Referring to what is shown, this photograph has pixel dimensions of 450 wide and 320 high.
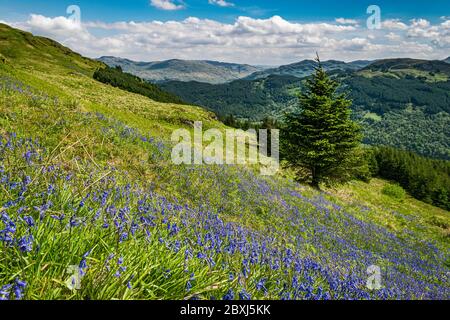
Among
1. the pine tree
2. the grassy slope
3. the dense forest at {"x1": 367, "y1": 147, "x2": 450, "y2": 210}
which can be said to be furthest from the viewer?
the dense forest at {"x1": 367, "y1": 147, "x2": 450, "y2": 210}

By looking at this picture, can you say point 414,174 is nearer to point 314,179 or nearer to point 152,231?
point 314,179

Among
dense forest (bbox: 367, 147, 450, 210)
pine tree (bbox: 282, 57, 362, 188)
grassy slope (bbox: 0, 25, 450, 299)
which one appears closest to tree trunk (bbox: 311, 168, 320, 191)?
pine tree (bbox: 282, 57, 362, 188)

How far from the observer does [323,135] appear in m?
28.1

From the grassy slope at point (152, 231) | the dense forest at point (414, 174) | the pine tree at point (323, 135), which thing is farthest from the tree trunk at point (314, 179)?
the dense forest at point (414, 174)

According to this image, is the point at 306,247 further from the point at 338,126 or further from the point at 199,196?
the point at 338,126

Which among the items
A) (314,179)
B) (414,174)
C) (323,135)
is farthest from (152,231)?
(414,174)

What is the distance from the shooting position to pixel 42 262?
303 centimetres

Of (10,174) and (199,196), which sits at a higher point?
(10,174)

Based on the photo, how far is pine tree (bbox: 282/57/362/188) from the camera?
27.8 meters

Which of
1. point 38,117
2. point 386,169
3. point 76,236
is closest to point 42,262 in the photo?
point 76,236

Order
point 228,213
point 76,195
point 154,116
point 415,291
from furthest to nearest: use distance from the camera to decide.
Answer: point 154,116, point 228,213, point 415,291, point 76,195

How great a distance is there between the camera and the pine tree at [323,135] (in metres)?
27.8

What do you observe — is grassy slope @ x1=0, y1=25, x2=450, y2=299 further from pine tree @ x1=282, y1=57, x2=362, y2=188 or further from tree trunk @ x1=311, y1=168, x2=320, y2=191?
tree trunk @ x1=311, y1=168, x2=320, y2=191

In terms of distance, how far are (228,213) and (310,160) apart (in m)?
19.2
